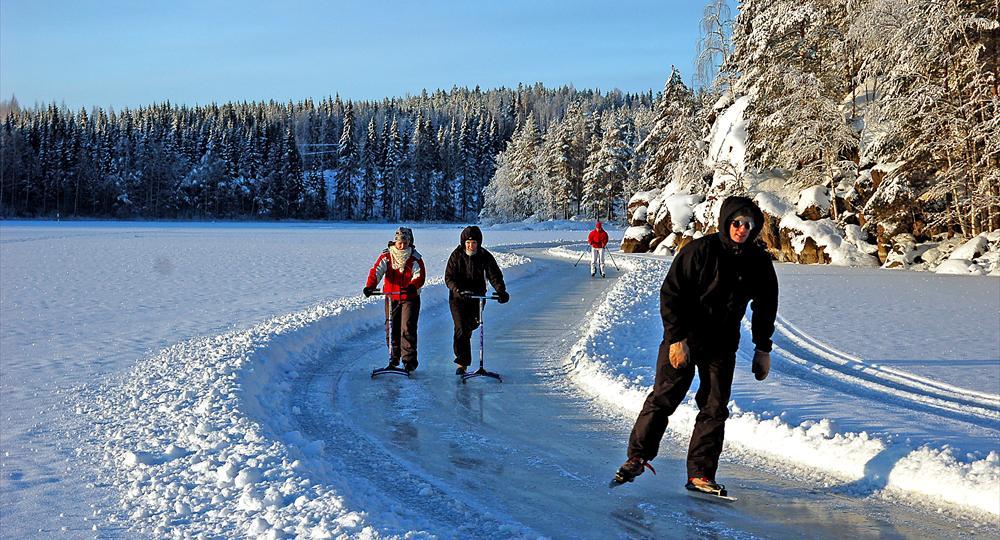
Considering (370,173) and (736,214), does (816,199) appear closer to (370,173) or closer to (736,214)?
(736,214)

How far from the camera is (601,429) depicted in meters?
6.78

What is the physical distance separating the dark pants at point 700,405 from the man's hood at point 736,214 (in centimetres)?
77

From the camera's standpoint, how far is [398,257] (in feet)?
30.8

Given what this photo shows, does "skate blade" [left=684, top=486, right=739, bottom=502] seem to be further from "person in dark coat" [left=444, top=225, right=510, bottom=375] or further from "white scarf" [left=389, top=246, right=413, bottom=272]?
"white scarf" [left=389, top=246, right=413, bottom=272]

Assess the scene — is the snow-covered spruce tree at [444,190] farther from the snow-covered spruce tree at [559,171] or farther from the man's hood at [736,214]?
the man's hood at [736,214]

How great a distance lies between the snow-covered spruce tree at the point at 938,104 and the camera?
2259 centimetres

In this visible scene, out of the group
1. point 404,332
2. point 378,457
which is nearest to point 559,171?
point 404,332

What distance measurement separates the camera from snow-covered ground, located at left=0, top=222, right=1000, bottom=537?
4723 mm

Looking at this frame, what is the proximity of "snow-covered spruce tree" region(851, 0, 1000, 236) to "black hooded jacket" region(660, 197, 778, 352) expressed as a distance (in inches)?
849

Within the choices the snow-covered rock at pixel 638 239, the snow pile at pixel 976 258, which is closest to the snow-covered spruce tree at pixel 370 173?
the snow-covered rock at pixel 638 239

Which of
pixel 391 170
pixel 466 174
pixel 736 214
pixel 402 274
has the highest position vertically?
pixel 466 174

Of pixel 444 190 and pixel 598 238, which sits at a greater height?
pixel 444 190

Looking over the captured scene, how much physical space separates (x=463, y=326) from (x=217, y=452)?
4.10 meters

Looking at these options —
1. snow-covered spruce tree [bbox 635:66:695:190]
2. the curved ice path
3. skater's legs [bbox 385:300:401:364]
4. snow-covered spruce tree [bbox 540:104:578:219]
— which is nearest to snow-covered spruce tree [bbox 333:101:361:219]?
snow-covered spruce tree [bbox 540:104:578:219]
